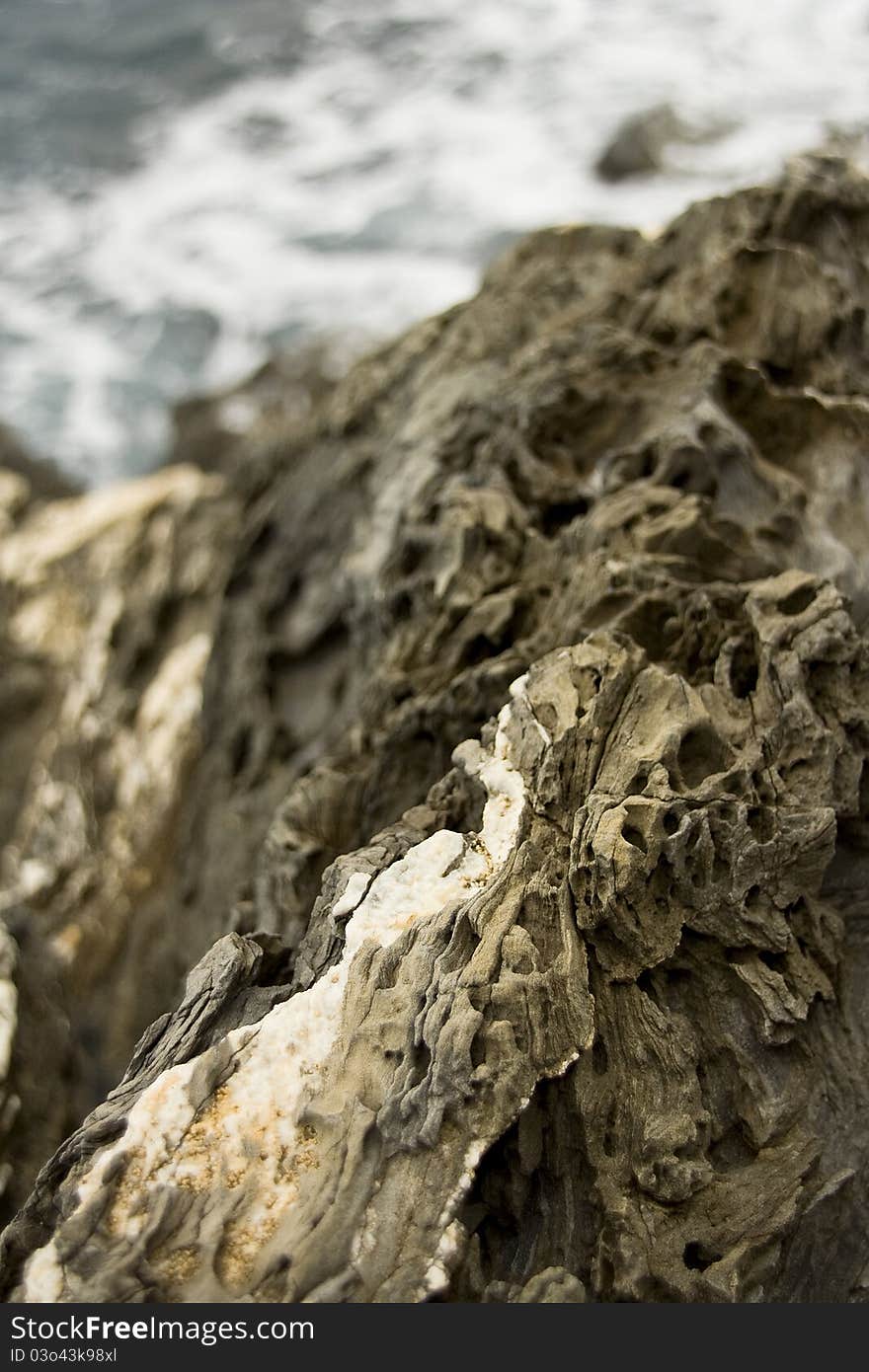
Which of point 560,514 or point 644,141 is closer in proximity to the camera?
point 560,514

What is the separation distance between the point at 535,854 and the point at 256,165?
16251 mm

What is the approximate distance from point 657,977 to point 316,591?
223 inches

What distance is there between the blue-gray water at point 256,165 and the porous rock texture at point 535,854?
264 inches

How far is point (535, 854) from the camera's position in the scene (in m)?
4.72

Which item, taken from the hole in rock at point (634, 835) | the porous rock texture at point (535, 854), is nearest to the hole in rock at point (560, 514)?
the porous rock texture at point (535, 854)

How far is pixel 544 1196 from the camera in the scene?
4172 mm

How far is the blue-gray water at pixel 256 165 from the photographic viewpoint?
15938 mm

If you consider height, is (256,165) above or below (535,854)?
above

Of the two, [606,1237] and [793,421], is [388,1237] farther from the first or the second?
[793,421]

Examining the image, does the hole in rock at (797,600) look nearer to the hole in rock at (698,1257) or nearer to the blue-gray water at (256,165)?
the hole in rock at (698,1257)

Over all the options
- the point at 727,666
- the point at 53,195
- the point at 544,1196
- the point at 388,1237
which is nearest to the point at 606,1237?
the point at 544,1196

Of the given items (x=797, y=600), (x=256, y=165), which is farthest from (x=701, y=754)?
(x=256, y=165)

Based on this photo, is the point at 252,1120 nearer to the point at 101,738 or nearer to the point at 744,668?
the point at 744,668

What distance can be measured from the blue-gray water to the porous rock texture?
6709 millimetres
